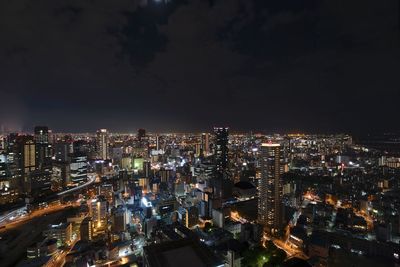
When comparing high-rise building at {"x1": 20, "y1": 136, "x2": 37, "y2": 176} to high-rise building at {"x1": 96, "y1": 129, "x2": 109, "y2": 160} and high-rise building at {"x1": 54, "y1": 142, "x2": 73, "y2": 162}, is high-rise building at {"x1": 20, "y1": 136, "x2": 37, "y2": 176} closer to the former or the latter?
high-rise building at {"x1": 54, "y1": 142, "x2": 73, "y2": 162}

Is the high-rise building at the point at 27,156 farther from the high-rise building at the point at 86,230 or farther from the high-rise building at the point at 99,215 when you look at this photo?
the high-rise building at the point at 86,230

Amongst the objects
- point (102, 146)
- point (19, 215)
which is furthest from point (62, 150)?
point (19, 215)

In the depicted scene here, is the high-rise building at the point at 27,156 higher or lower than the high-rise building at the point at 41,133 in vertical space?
lower

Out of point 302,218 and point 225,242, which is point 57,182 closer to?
point 225,242

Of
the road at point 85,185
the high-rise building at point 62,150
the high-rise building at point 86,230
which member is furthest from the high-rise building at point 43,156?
the high-rise building at point 86,230

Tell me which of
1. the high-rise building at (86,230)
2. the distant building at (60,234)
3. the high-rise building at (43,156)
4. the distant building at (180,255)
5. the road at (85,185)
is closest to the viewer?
the distant building at (180,255)

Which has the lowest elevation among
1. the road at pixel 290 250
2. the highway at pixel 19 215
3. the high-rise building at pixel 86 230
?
the road at pixel 290 250

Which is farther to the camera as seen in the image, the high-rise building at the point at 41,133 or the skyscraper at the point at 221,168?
the high-rise building at the point at 41,133

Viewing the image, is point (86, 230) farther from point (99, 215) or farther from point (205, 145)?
point (205, 145)

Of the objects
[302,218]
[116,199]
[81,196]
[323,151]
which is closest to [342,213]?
[302,218]
